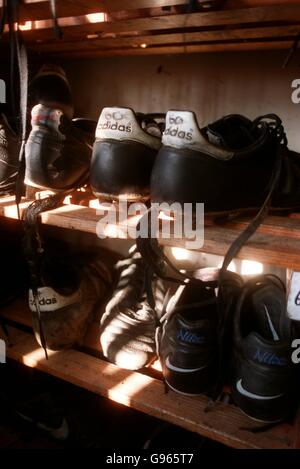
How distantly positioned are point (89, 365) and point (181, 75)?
793mm

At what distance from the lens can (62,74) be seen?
1017 mm

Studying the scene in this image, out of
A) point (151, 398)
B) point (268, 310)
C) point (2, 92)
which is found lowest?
point (151, 398)

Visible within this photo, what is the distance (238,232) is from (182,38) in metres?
Result: 0.49

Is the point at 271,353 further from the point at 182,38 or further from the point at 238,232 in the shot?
the point at 182,38

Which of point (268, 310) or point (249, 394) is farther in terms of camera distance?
point (268, 310)

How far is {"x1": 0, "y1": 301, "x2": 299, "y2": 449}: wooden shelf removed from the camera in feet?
2.34

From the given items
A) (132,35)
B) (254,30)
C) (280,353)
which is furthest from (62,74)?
(280,353)

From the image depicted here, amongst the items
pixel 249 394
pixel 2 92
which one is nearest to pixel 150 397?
pixel 249 394

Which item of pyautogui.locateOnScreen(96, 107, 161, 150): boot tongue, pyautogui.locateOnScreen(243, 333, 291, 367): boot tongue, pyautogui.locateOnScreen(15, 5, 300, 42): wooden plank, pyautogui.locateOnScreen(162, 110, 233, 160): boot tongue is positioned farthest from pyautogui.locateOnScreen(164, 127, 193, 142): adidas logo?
pyautogui.locateOnScreen(243, 333, 291, 367): boot tongue

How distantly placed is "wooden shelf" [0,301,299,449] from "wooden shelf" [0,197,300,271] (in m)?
0.37

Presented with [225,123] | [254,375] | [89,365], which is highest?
Result: [225,123]

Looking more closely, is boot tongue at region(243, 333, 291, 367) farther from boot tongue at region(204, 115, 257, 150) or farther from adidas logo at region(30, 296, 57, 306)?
adidas logo at region(30, 296, 57, 306)

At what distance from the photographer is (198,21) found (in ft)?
2.30

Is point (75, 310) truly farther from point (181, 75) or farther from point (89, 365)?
point (181, 75)
